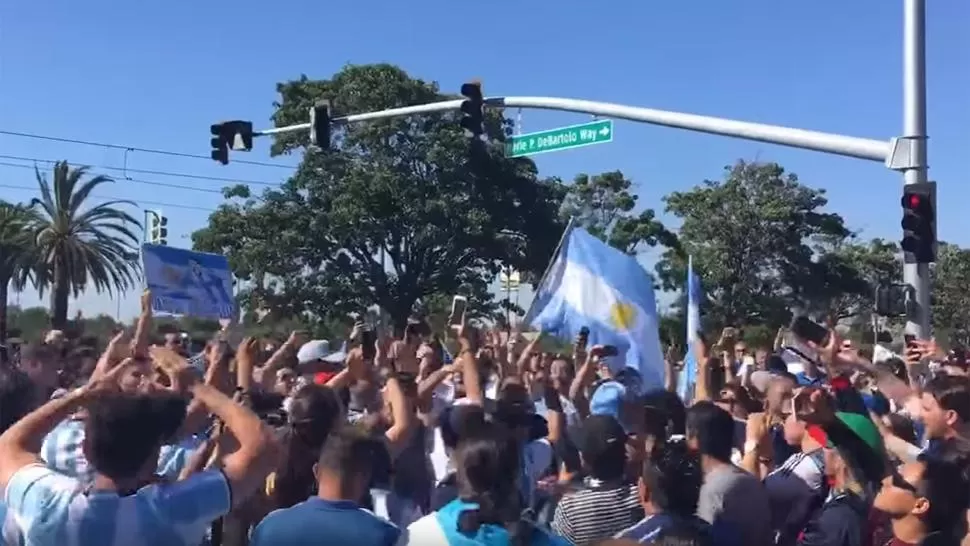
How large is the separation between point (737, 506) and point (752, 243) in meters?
42.3

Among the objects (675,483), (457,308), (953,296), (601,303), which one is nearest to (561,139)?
(601,303)

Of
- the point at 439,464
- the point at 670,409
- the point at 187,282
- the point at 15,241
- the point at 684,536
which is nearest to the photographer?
the point at 684,536

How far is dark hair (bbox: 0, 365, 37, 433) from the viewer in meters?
5.08

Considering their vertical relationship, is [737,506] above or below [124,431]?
below

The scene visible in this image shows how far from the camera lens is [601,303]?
41.5 feet

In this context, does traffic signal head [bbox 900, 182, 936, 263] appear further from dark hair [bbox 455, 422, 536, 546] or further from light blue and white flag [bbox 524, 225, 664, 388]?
dark hair [bbox 455, 422, 536, 546]

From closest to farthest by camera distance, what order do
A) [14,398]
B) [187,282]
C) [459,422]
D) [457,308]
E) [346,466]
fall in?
[346,466], [14,398], [459,422], [457,308], [187,282]

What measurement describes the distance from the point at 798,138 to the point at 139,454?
10399 mm

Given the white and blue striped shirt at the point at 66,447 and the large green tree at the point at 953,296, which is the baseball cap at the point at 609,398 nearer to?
the white and blue striped shirt at the point at 66,447

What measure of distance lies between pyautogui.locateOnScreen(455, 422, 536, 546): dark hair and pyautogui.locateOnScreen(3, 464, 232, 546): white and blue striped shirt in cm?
82

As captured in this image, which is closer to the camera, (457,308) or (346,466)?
(346,466)

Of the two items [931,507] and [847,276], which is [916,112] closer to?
[931,507]

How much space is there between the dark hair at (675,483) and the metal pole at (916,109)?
8.86 meters

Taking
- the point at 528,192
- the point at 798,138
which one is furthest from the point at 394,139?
the point at 798,138
